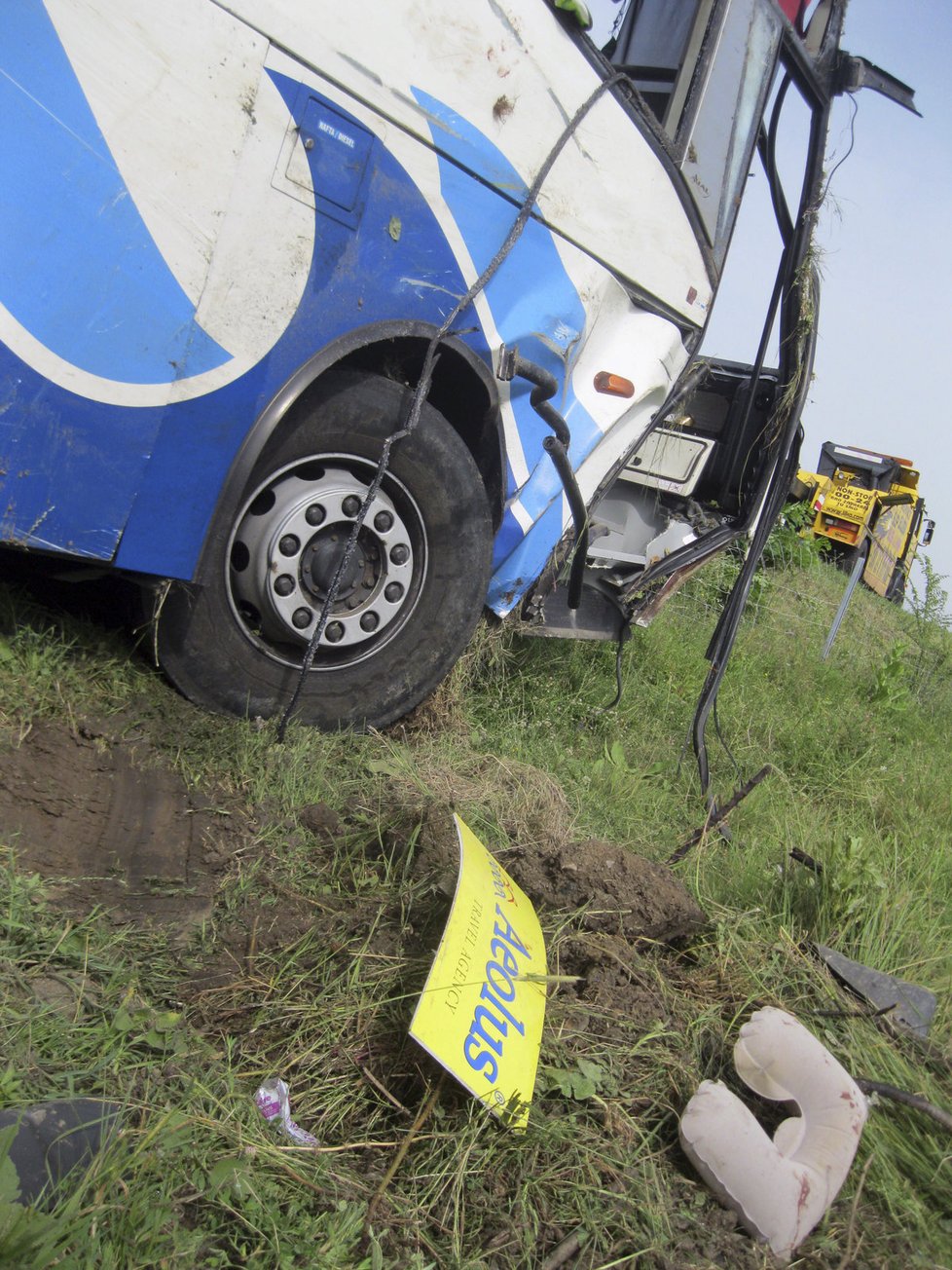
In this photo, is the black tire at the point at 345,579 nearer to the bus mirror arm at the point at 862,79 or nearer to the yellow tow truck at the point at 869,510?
the bus mirror arm at the point at 862,79

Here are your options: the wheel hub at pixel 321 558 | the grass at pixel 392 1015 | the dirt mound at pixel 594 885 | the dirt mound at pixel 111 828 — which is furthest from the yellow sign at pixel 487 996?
the wheel hub at pixel 321 558

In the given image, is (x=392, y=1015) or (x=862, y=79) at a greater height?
(x=862, y=79)

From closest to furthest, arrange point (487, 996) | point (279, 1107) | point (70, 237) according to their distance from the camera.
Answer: point (279, 1107), point (487, 996), point (70, 237)

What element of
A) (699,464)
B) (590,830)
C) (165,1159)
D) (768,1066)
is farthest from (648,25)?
(165,1159)

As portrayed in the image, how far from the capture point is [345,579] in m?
3.18

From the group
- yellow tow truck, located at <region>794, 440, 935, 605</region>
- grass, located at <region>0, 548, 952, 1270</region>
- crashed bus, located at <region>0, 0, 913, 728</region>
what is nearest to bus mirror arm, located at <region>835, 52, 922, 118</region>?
crashed bus, located at <region>0, 0, 913, 728</region>

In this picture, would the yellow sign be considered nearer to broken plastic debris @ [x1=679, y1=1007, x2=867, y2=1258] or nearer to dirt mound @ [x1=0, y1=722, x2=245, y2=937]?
broken plastic debris @ [x1=679, y1=1007, x2=867, y2=1258]

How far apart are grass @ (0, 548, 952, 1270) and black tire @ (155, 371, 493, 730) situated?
0.16 metres

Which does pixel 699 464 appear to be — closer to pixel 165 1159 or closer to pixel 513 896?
pixel 513 896

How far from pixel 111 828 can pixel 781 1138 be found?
5.65ft

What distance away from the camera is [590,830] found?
11.0ft

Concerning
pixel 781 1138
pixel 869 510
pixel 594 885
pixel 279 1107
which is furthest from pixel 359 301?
pixel 869 510

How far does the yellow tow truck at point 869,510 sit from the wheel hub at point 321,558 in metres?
10.4

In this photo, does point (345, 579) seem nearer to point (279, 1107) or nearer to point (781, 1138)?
point (279, 1107)
